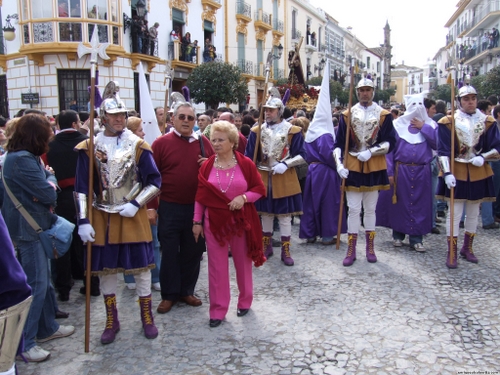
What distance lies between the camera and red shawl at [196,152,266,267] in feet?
12.5

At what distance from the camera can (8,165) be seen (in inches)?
129

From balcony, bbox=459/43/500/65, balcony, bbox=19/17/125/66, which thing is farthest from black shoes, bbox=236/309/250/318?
balcony, bbox=459/43/500/65

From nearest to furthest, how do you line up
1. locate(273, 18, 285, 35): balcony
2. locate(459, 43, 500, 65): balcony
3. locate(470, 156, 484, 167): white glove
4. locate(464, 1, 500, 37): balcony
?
locate(470, 156, 484, 167): white glove < locate(273, 18, 285, 35): balcony < locate(459, 43, 500, 65): balcony < locate(464, 1, 500, 37): balcony

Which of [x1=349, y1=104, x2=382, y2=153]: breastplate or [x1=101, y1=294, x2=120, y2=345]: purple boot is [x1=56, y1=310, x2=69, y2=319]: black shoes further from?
[x1=349, y1=104, x2=382, y2=153]: breastplate

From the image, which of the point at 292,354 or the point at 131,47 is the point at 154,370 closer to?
the point at 292,354

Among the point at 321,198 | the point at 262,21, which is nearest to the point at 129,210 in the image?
the point at 321,198

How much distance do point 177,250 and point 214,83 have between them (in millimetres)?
14587

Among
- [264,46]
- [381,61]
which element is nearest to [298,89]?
[264,46]

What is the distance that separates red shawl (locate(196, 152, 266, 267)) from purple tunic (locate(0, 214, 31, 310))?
202cm

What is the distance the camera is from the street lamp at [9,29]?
16.4 metres

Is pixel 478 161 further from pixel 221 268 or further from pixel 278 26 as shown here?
pixel 278 26

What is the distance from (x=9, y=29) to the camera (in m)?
16.5

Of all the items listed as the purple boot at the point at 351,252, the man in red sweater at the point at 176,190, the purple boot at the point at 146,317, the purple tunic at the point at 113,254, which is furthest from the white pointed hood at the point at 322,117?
the purple boot at the point at 146,317

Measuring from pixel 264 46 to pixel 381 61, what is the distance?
140ft
